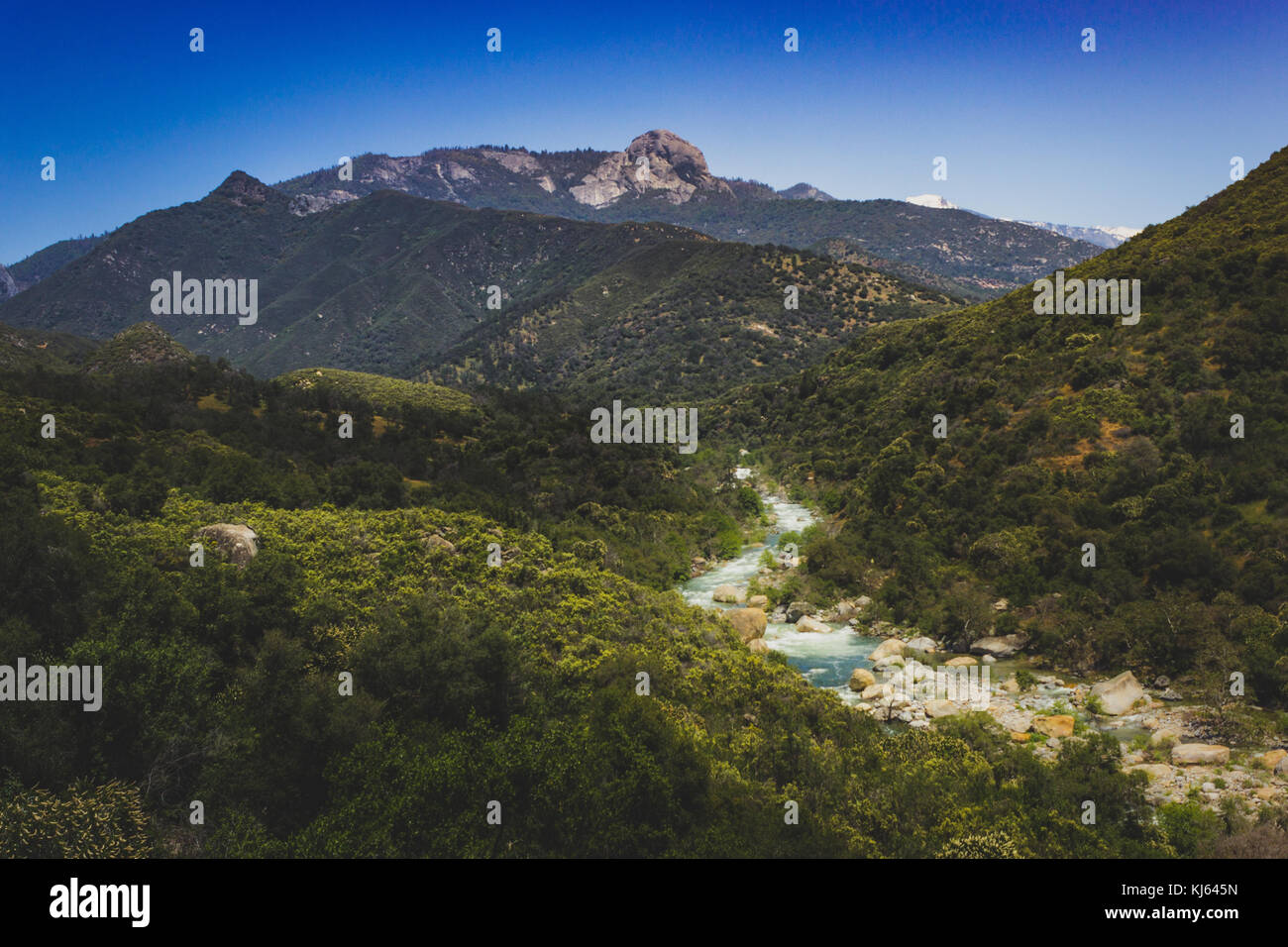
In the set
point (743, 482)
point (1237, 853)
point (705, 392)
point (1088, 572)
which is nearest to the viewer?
point (1237, 853)

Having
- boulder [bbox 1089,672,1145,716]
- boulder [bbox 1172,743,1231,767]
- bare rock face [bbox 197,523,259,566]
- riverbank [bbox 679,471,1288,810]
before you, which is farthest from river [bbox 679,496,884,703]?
bare rock face [bbox 197,523,259,566]

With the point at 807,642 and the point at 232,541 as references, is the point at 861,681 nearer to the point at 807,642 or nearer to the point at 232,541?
the point at 807,642

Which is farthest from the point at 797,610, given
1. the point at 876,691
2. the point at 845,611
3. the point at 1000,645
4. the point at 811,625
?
the point at 876,691

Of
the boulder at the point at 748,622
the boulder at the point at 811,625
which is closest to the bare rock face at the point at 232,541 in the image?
the boulder at the point at 748,622

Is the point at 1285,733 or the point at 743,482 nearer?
the point at 1285,733

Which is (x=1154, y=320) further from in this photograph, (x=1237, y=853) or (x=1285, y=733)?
(x=1237, y=853)

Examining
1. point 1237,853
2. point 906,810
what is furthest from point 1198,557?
point 906,810

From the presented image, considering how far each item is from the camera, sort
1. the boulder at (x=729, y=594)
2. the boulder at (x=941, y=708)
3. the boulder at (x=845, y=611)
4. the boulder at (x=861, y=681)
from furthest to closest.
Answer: the boulder at (x=729, y=594), the boulder at (x=845, y=611), the boulder at (x=861, y=681), the boulder at (x=941, y=708)

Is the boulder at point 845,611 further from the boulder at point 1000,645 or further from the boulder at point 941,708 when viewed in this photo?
the boulder at point 941,708
